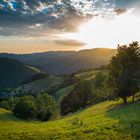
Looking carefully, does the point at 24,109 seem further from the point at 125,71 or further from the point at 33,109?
the point at 125,71

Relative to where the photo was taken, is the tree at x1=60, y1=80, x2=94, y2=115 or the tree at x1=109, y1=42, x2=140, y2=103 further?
the tree at x1=60, y1=80, x2=94, y2=115

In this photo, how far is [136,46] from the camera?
221 ft

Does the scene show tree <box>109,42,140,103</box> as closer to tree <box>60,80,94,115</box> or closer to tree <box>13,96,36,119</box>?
tree <box>13,96,36,119</box>

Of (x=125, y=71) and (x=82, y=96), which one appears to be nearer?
(x=125, y=71)

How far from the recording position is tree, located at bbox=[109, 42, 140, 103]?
6412cm

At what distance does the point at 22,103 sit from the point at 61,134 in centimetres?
5272

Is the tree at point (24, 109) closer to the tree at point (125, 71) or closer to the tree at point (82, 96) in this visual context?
the tree at point (125, 71)

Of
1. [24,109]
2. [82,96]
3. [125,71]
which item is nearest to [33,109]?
[24,109]

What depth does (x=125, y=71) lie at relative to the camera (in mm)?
64812

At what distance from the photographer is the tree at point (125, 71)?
2525 inches

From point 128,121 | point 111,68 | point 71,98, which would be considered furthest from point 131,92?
point 71,98

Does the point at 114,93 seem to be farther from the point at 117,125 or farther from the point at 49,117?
the point at 49,117

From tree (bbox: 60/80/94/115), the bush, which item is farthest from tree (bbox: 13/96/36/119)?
tree (bbox: 60/80/94/115)

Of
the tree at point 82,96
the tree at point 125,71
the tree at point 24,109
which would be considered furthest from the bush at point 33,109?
the tree at point 125,71
